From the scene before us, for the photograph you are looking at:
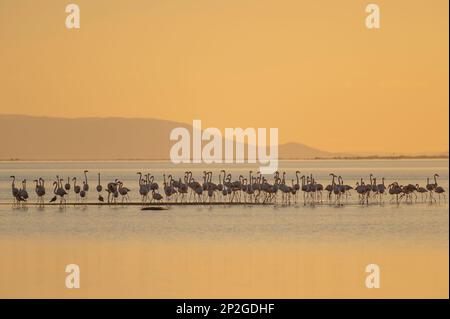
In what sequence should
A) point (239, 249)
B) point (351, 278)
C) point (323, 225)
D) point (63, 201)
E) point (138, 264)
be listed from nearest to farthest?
point (351, 278) < point (138, 264) < point (239, 249) < point (323, 225) < point (63, 201)

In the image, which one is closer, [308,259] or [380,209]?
[308,259]

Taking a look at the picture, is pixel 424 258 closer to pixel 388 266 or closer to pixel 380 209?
pixel 388 266

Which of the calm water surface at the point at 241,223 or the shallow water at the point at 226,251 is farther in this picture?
the calm water surface at the point at 241,223

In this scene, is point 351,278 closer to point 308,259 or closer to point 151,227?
point 308,259

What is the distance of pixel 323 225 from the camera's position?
2420 centimetres

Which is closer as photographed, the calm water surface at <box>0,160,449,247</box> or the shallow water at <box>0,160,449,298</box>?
the shallow water at <box>0,160,449,298</box>

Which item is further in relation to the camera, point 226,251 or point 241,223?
point 241,223

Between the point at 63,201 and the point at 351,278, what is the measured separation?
707 inches

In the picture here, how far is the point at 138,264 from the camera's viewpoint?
1850cm
